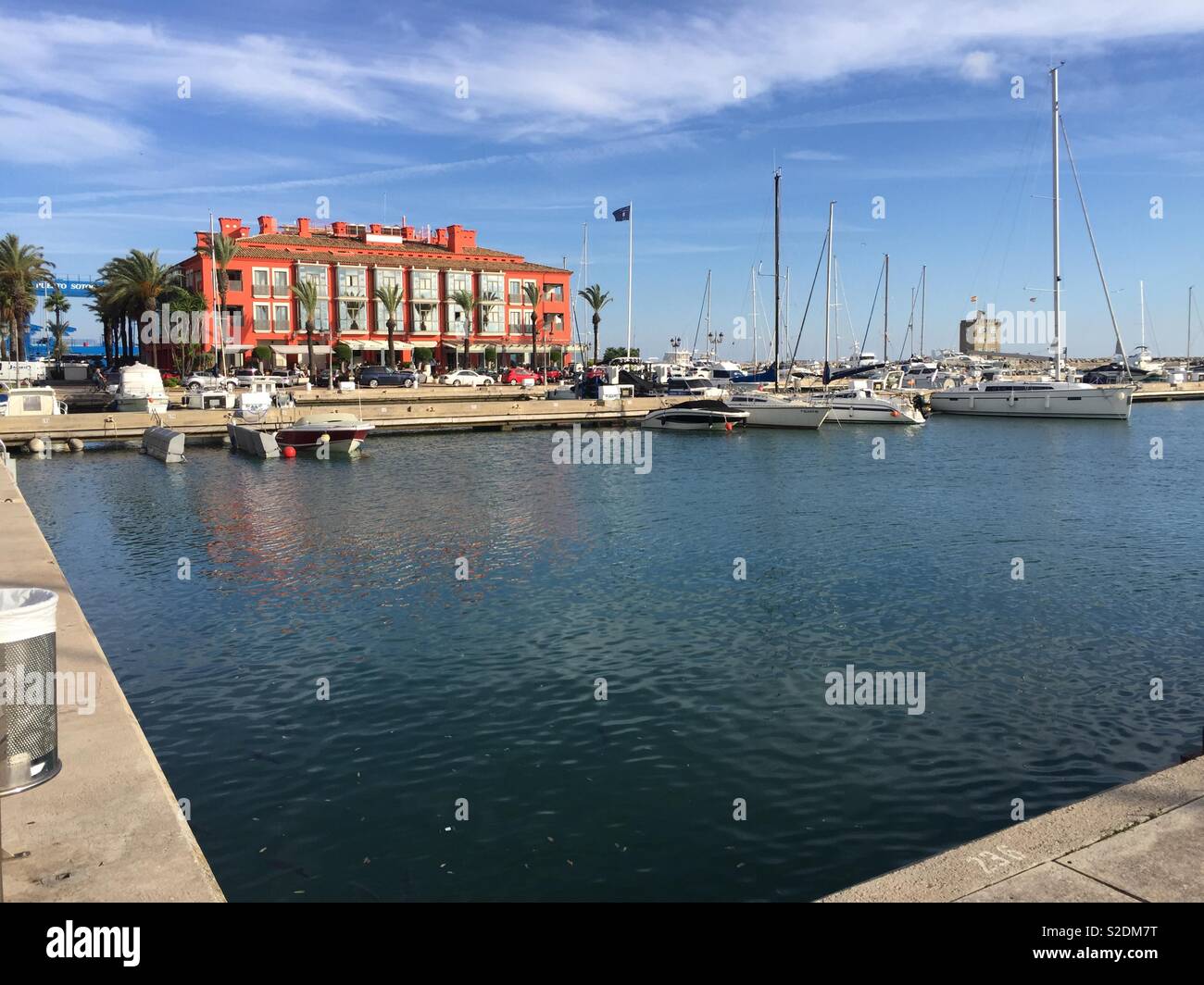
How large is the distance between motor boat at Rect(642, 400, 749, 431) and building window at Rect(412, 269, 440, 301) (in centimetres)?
3924

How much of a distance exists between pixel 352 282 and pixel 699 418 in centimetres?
4370

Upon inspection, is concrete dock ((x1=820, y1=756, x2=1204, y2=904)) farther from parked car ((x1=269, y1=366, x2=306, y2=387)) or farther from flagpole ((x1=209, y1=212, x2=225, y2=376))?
flagpole ((x1=209, y1=212, x2=225, y2=376))

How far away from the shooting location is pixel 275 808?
30.0 ft

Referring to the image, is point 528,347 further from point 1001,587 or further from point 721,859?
point 721,859

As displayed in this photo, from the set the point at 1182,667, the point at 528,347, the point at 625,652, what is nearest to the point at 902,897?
the point at 625,652

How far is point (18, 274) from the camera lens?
2926 inches

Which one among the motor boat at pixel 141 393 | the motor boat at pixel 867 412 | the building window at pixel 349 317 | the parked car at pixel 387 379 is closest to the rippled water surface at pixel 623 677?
the motor boat at pixel 141 393

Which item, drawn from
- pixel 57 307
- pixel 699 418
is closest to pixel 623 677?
pixel 699 418

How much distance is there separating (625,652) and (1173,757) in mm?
6839

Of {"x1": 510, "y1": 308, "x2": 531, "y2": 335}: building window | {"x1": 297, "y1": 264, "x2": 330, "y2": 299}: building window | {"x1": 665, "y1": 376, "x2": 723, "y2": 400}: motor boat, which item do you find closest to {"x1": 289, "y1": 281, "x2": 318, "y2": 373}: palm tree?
{"x1": 297, "y1": 264, "x2": 330, "y2": 299}: building window

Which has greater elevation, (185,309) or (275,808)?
(185,309)

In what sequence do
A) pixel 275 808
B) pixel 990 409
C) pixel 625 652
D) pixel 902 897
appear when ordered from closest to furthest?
1. pixel 902 897
2. pixel 275 808
3. pixel 625 652
4. pixel 990 409

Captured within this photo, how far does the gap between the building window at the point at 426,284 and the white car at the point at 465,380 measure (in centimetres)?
1637
